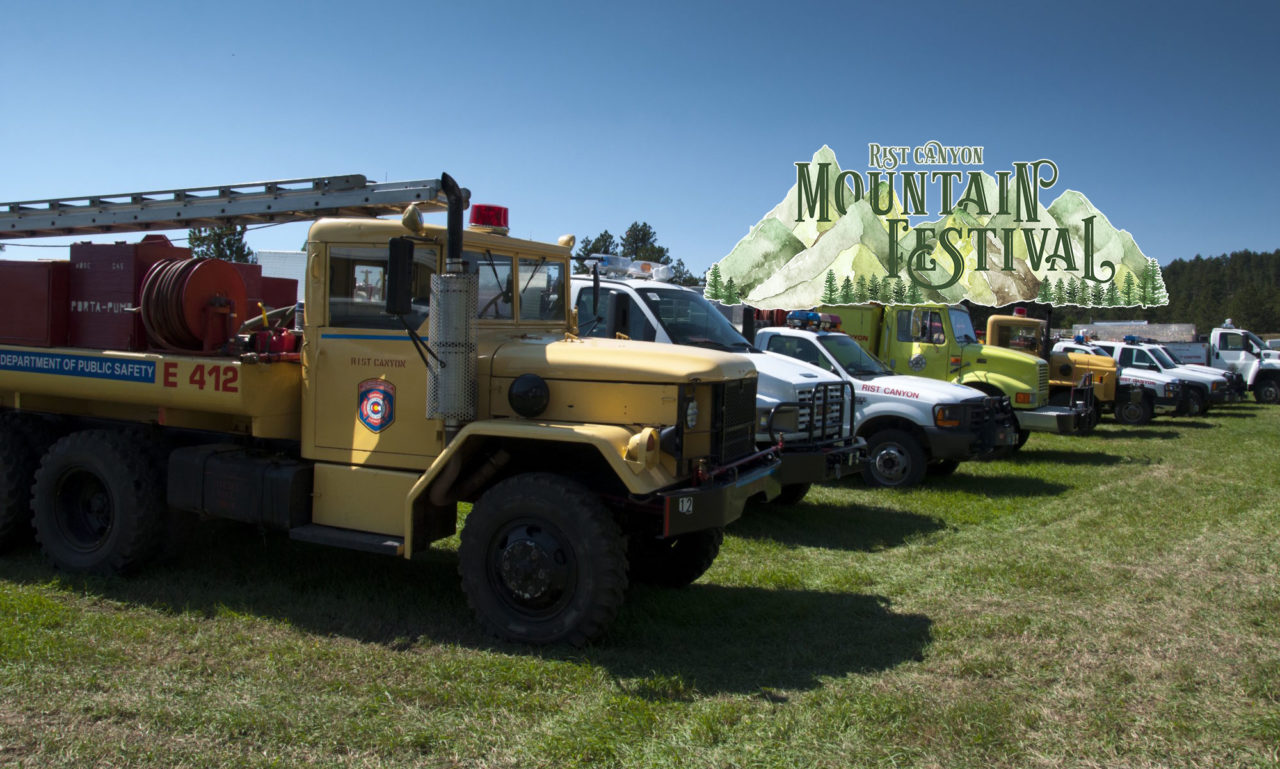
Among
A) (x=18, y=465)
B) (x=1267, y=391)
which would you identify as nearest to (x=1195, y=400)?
(x=1267, y=391)

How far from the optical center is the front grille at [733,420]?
5.39 m

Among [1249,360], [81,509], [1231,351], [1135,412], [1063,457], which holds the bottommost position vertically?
[1063,457]

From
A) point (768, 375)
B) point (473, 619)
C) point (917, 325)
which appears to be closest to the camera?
point (473, 619)

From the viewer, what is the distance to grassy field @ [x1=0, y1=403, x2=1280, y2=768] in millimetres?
3875

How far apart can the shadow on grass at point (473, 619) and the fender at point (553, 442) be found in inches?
28.8

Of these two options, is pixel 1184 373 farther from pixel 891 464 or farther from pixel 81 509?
pixel 81 509

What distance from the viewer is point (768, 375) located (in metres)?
9.03

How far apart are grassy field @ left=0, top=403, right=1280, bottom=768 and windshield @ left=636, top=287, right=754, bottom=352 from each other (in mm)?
2045

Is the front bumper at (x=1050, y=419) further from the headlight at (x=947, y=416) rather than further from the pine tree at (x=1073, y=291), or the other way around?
the pine tree at (x=1073, y=291)

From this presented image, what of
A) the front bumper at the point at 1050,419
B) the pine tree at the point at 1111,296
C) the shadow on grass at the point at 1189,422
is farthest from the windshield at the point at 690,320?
the pine tree at the point at 1111,296

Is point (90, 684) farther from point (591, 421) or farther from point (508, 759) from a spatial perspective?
point (591, 421)

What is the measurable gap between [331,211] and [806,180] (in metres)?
33.7

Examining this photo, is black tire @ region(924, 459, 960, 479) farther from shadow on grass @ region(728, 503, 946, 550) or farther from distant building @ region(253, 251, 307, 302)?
distant building @ region(253, 251, 307, 302)

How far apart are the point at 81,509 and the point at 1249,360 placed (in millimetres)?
31169
